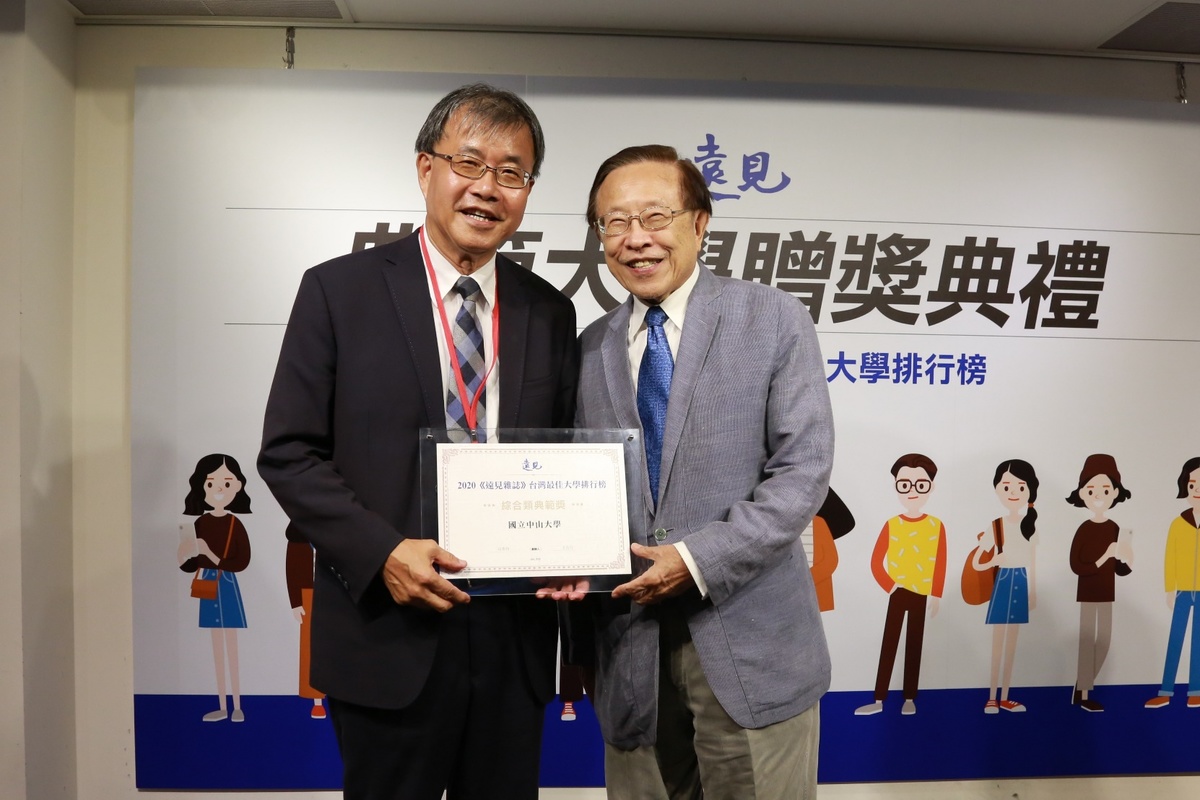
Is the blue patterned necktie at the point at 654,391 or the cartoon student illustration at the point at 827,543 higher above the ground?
the blue patterned necktie at the point at 654,391

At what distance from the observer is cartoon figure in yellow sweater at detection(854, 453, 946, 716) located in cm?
314

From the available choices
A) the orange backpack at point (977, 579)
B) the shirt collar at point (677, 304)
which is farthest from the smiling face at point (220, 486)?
the orange backpack at point (977, 579)

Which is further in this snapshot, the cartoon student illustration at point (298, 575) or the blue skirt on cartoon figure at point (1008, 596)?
the blue skirt on cartoon figure at point (1008, 596)

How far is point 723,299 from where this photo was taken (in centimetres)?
172

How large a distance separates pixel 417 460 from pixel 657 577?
51 centimetres

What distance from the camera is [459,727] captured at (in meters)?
1.58

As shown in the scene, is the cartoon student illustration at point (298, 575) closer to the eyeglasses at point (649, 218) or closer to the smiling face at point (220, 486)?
the smiling face at point (220, 486)

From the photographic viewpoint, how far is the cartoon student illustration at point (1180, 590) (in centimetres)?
Result: 324

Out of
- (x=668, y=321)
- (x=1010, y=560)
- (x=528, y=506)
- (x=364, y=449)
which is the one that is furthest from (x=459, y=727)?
(x=1010, y=560)

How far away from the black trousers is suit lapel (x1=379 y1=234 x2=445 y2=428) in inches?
16.3

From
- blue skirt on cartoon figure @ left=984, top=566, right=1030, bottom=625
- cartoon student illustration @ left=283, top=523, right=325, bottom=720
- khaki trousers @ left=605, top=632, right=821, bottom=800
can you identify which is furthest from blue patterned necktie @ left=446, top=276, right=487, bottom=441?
blue skirt on cartoon figure @ left=984, top=566, right=1030, bottom=625

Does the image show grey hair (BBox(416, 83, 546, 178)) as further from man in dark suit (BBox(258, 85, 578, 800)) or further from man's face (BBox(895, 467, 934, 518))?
man's face (BBox(895, 467, 934, 518))

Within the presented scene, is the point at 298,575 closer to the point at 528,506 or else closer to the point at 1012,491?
the point at 528,506

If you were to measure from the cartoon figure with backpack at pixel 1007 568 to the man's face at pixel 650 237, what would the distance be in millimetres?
2087
